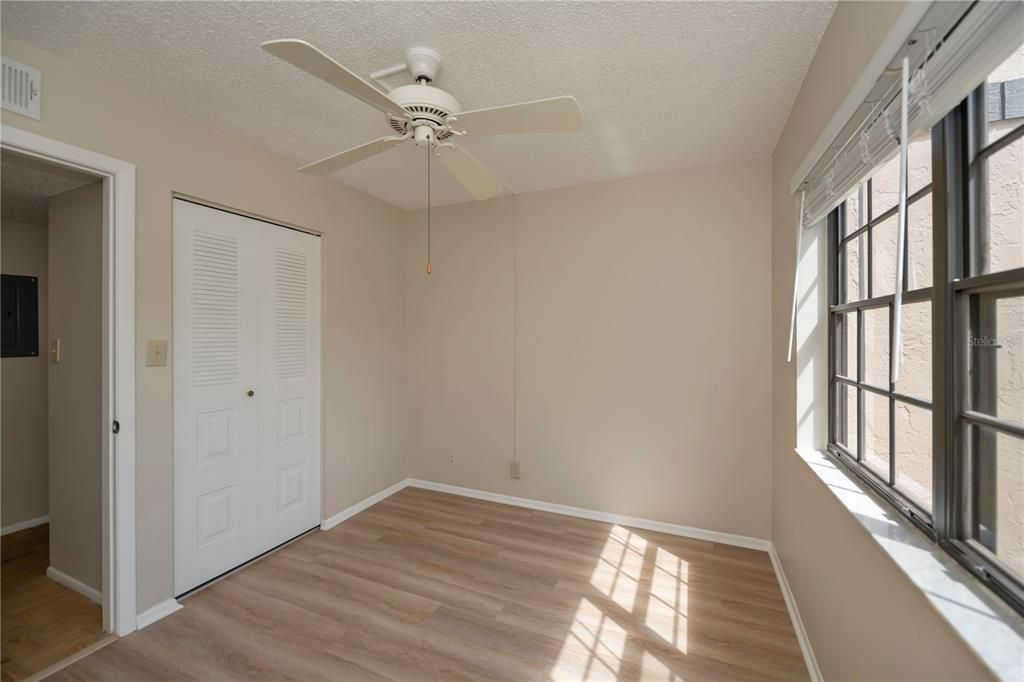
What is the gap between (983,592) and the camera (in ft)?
2.81

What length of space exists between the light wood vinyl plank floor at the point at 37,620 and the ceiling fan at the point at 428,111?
2.48 metres

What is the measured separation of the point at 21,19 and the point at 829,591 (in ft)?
12.1

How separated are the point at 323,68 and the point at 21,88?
1458 mm

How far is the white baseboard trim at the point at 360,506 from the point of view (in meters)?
3.08

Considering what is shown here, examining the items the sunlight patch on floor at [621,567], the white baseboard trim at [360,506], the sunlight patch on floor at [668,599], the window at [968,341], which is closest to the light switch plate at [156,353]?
the white baseboard trim at [360,506]

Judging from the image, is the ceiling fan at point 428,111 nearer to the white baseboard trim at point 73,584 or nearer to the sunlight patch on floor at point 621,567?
the sunlight patch on floor at point 621,567

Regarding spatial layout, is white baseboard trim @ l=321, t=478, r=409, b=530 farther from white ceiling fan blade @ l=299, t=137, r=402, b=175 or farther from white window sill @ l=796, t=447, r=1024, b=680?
white window sill @ l=796, t=447, r=1024, b=680

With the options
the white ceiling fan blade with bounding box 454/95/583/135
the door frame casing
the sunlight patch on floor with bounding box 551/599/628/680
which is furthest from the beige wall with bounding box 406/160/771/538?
the door frame casing

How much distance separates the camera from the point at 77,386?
7.38 feet

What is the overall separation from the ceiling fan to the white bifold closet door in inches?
39.5

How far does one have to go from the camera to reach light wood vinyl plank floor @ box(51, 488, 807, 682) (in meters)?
1.77

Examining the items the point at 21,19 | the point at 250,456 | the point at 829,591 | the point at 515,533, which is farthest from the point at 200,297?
the point at 829,591

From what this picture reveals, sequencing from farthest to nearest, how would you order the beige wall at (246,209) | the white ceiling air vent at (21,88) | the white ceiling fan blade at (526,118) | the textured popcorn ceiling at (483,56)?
the beige wall at (246,209)
the white ceiling air vent at (21,88)
the textured popcorn ceiling at (483,56)
the white ceiling fan blade at (526,118)

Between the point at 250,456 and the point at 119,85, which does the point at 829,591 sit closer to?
the point at 250,456
